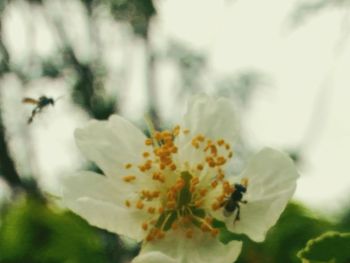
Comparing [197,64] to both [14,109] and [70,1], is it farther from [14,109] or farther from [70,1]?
[14,109]

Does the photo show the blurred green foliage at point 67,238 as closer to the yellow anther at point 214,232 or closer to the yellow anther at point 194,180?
the yellow anther at point 214,232

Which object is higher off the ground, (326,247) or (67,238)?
(326,247)

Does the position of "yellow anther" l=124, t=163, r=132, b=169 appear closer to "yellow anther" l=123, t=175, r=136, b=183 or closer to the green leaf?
"yellow anther" l=123, t=175, r=136, b=183

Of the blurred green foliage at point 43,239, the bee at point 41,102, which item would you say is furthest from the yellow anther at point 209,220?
the bee at point 41,102

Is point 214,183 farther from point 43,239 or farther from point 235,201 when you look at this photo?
point 43,239

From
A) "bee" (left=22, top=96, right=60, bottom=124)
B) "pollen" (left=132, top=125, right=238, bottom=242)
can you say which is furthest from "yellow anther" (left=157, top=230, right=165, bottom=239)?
"bee" (left=22, top=96, right=60, bottom=124)

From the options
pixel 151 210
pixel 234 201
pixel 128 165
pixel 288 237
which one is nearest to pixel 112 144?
pixel 128 165
